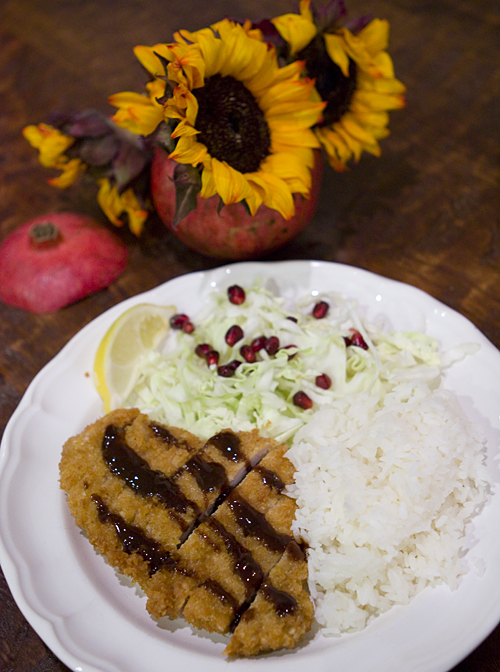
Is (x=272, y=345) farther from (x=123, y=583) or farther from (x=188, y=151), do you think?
(x=123, y=583)

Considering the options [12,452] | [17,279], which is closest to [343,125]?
[17,279]

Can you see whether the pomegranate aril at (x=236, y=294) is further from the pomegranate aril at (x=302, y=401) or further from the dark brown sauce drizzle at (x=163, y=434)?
the dark brown sauce drizzle at (x=163, y=434)

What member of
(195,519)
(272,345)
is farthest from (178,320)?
(195,519)

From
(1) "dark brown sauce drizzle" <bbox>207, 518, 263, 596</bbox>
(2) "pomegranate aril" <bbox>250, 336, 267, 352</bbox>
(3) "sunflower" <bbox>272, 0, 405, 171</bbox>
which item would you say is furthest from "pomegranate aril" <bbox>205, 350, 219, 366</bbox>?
(3) "sunflower" <bbox>272, 0, 405, 171</bbox>

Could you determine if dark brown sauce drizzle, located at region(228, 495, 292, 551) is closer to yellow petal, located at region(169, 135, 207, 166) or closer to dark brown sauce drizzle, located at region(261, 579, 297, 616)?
dark brown sauce drizzle, located at region(261, 579, 297, 616)

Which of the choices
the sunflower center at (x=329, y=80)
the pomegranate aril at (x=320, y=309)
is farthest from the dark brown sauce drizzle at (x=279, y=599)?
the sunflower center at (x=329, y=80)
